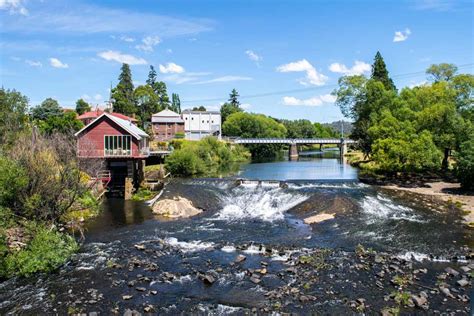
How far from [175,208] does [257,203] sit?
797cm

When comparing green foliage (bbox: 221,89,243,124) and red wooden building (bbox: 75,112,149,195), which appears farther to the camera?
green foliage (bbox: 221,89,243,124)

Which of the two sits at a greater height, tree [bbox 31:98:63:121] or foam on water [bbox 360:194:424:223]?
tree [bbox 31:98:63:121]

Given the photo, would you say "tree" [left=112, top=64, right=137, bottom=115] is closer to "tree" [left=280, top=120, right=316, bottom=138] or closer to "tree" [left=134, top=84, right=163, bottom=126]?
"tree" [left=134, top=84, right=163, bottom=126]

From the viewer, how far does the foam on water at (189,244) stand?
23844 millimetres

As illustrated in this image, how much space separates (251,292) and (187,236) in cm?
970

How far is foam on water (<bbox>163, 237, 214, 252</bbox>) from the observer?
2384cm

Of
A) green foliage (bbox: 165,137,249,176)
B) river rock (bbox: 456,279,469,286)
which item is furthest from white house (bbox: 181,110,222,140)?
river rock (bbox: 456,279,469,286)

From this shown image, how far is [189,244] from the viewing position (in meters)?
24.6

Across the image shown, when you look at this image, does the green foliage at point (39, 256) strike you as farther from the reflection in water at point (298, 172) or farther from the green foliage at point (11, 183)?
the reflection in water at point (298, 172)

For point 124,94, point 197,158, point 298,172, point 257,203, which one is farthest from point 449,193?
point 124,94

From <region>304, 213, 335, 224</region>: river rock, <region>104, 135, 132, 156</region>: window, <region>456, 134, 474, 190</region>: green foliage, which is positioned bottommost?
<region>304, 213, 335, 224</region>: river rock

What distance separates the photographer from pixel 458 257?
21.9 m

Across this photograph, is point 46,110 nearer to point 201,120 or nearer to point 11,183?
point 201,120

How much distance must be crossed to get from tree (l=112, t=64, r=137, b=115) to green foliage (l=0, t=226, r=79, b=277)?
76959 mm
